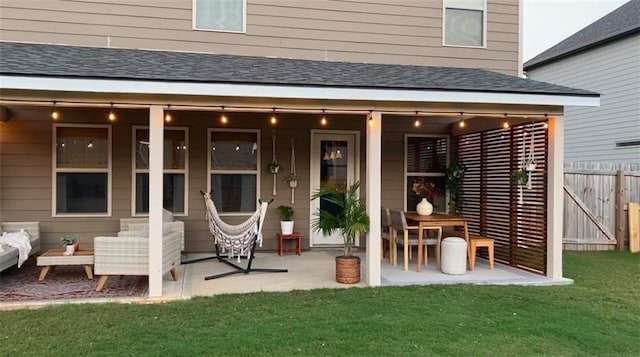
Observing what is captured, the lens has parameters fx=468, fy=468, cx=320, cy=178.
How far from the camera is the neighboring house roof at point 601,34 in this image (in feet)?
37.2

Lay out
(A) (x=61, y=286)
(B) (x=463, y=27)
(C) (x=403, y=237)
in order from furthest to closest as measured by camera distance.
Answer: (B) (x=463, y=27) < (C) (x=403, y=237) < (A) (x=61, y=286)

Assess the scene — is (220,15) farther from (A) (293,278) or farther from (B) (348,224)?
(A) (293,278)

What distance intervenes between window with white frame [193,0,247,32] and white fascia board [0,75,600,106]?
9.07 ft

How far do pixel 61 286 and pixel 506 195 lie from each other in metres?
5.95

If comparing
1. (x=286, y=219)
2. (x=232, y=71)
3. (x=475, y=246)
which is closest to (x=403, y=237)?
(x=475, y=246)

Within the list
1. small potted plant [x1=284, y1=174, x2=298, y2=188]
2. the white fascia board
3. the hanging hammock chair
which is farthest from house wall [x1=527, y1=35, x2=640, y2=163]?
the hanging hammock chair

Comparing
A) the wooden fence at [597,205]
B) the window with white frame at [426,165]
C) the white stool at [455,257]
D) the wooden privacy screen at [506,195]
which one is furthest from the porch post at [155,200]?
the wooden fence at [597,205]

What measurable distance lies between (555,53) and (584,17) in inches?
371

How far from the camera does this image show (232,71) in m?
5.53

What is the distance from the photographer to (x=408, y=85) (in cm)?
532

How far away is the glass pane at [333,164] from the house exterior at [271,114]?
26 mm

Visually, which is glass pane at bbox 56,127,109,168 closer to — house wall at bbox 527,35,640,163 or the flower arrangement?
the flower arrangement

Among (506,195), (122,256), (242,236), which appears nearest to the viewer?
(122,256)

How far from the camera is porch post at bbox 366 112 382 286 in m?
5.39
